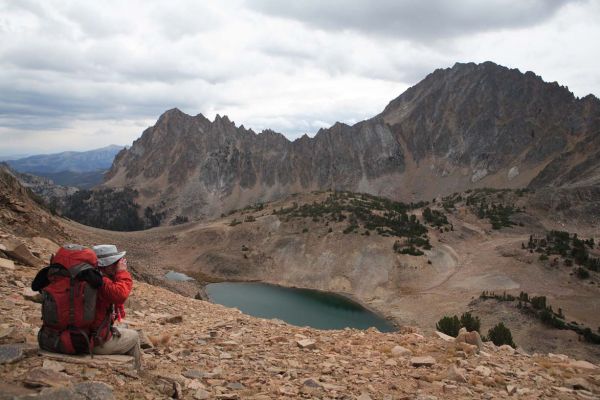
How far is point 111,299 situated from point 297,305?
64.4m

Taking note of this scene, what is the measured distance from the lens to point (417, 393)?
10.1 metres

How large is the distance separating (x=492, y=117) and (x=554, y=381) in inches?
7284

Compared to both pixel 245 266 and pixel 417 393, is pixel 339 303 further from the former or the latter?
pixel 417 393

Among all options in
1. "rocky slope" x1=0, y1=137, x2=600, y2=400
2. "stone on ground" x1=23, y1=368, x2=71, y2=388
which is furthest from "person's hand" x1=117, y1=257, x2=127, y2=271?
"stone on ground" x1=23, y1=368, x2=71, y2=388

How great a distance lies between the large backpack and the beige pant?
0.53 metres

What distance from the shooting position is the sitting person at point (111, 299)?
8.38 m

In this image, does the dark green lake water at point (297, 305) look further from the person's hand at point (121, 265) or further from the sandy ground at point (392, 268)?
the person's hand at point (121, 265)

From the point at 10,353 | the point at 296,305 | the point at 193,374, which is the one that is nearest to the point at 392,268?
the point at 296,305

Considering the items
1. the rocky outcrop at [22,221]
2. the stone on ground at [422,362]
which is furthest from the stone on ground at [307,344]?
the rocky outcrop at [22,221]

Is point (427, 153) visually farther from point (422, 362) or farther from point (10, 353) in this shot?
point (10, 353)

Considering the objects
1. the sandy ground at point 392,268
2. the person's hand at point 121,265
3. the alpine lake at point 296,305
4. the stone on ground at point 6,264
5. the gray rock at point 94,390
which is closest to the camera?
the gray rock at point 94,390

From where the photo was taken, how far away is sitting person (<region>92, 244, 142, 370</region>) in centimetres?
838

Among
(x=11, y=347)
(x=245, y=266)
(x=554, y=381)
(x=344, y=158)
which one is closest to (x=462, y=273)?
(x=245, y=266)

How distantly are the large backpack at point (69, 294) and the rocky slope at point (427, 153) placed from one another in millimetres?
160512
